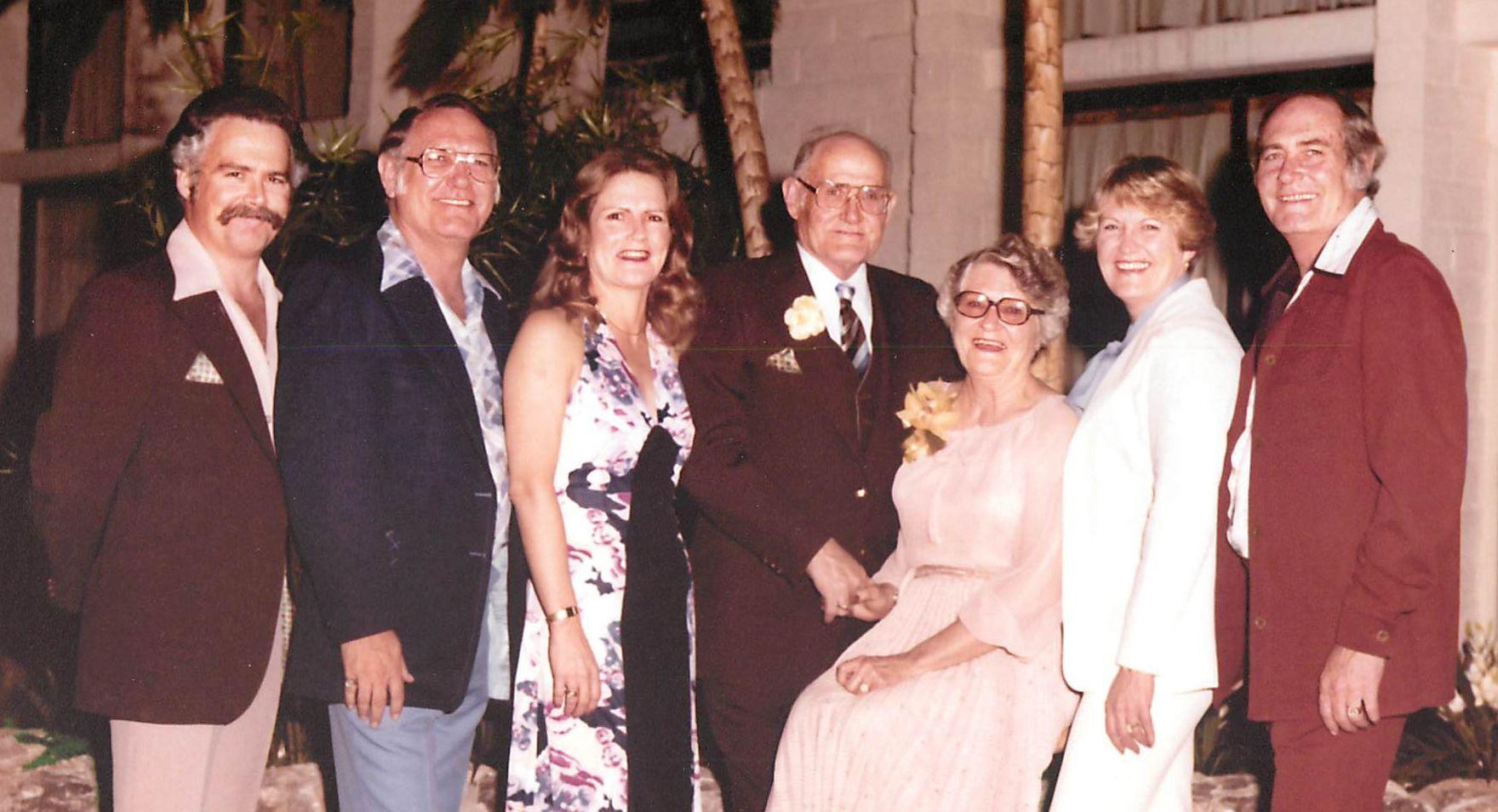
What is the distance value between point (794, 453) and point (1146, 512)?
103cm

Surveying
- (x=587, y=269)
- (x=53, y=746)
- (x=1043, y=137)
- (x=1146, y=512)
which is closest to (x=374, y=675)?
(x=587, y=269)

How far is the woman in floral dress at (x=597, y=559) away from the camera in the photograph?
384 centimetres

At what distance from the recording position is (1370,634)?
350 cm

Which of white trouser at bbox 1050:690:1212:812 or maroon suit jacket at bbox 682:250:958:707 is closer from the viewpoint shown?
white trouser at bbox 1050:690:1212:812

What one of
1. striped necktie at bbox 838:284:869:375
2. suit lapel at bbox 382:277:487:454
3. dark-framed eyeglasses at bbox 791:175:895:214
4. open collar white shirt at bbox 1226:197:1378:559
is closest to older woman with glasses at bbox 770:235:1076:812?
striped necktie at bbox 838:284:869:375

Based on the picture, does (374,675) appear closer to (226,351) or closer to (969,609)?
(226,351)

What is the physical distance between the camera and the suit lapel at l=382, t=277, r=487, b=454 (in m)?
3.84

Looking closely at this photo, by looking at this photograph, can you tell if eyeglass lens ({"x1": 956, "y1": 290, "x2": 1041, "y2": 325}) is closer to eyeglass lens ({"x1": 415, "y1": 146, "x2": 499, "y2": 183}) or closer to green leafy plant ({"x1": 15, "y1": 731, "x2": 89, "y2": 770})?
eyeglass lens ({"x1": 415, "y1": 146, "x2": 499, "y2": 183})

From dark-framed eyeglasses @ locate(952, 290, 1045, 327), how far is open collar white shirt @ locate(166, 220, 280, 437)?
72.7 inches

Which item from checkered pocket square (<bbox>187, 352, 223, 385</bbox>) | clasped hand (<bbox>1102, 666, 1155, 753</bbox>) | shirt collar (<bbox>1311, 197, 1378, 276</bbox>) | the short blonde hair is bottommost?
clasped hand (<bbox>1102, 666, 1155, 753</bbox>)

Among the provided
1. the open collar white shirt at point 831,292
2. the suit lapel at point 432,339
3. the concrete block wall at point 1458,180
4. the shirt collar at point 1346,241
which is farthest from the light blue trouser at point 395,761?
the concrete block wall at point 1458,180

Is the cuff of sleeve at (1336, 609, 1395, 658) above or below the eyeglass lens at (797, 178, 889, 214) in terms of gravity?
below

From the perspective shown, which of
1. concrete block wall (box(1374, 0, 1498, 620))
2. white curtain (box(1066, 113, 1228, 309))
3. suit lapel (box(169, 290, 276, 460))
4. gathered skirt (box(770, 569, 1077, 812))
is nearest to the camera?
suit lapel (box(169, 290, 276, 460))

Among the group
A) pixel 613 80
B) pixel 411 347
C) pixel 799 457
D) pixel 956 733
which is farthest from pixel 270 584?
pixel 613 80
